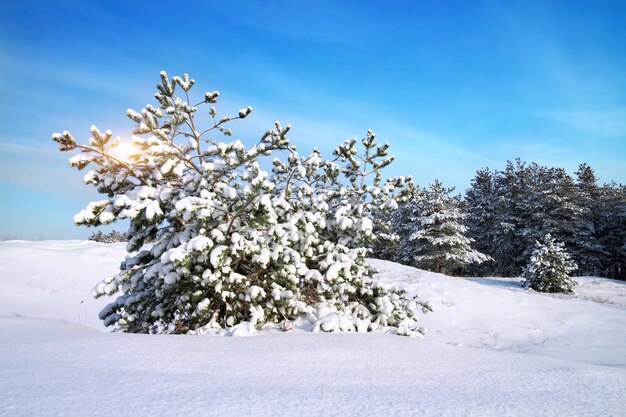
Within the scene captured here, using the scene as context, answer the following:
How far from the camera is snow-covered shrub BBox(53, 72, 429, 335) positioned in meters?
4.38

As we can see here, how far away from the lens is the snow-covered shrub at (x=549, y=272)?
17.8 meters

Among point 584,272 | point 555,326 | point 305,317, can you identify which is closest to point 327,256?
point 305,317

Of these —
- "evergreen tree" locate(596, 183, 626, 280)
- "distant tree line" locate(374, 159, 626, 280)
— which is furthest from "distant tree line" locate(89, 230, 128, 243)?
"evergreen tree" locate(596, 183, 626, 280)

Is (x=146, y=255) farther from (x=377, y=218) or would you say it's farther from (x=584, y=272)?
(x=584, y=272)

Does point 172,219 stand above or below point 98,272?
above

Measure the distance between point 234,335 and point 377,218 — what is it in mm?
3130

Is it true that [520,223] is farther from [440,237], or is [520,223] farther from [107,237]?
[107,237]

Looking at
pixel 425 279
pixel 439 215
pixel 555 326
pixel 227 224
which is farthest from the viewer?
pixel 439 215

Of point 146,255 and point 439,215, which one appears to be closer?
point 146,255

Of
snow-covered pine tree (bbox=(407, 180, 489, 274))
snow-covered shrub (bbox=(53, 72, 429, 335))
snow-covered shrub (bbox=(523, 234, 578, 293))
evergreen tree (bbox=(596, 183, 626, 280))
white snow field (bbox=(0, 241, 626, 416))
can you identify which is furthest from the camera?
evergreen tree (bbox=(596, 183, 626, 280))

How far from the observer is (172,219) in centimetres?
494

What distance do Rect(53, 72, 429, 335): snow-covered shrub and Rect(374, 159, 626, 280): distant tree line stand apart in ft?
75.3

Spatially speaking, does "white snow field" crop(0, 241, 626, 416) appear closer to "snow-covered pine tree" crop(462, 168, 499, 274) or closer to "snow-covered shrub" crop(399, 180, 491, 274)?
"snow-covered shrub" crop(399, 180, 491, 274)

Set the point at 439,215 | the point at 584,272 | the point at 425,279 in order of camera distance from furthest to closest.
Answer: the point at 584,272, the point at 439,215, the point at 425,279
